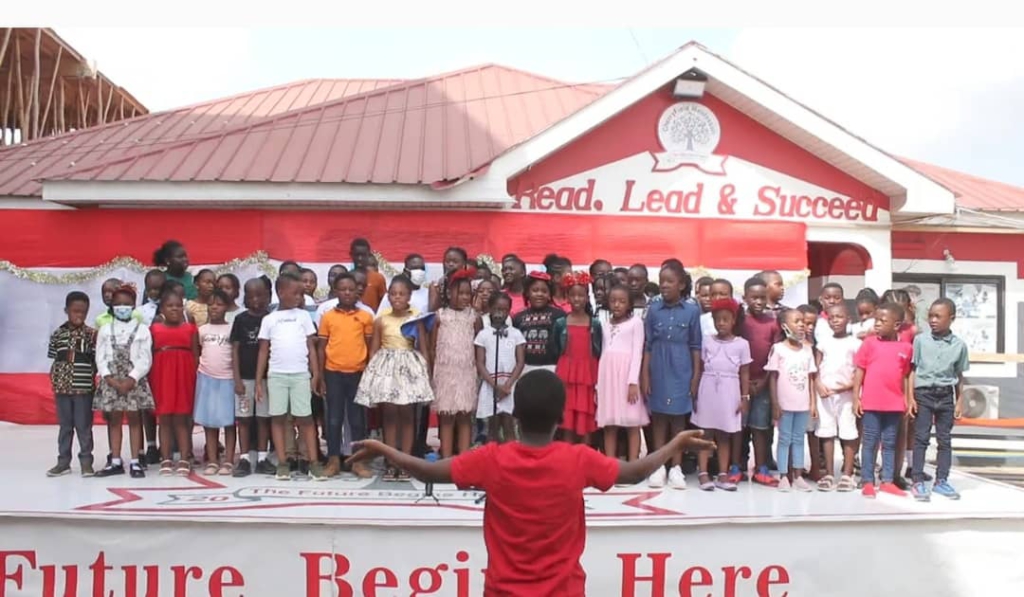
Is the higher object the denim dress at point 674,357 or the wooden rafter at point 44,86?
the wooden rafter at point 44,86

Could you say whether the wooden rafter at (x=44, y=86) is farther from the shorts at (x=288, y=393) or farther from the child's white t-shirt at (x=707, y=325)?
the child's white t-shirt at (x=707, y=325)

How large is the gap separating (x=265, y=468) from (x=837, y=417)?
432cm

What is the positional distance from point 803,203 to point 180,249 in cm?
697

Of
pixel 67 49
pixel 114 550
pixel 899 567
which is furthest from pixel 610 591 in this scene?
pixel 67 49

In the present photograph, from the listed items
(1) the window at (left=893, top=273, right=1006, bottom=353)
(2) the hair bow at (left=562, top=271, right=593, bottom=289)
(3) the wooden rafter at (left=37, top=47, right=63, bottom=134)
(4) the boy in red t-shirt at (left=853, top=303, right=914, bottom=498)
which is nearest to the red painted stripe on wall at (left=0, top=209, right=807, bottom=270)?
(2) the hair bow at (left=562, top=271, right=593, bottom=289)

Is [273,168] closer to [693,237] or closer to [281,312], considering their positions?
[281,312]

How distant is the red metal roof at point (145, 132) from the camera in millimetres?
9469

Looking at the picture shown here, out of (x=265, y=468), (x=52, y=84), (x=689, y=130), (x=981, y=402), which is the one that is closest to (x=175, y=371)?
(x=265, y=468)

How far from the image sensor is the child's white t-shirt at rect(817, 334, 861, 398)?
5871 millimetres

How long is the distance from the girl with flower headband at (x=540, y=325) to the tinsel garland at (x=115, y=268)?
4001 mm

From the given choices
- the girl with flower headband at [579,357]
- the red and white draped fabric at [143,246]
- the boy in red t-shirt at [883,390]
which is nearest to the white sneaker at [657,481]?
the girl with flower headband at [579,357]

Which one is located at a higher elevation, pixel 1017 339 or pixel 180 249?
pixel 180 249

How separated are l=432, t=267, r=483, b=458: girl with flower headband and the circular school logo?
4.30 metres

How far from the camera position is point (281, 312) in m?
5.84
